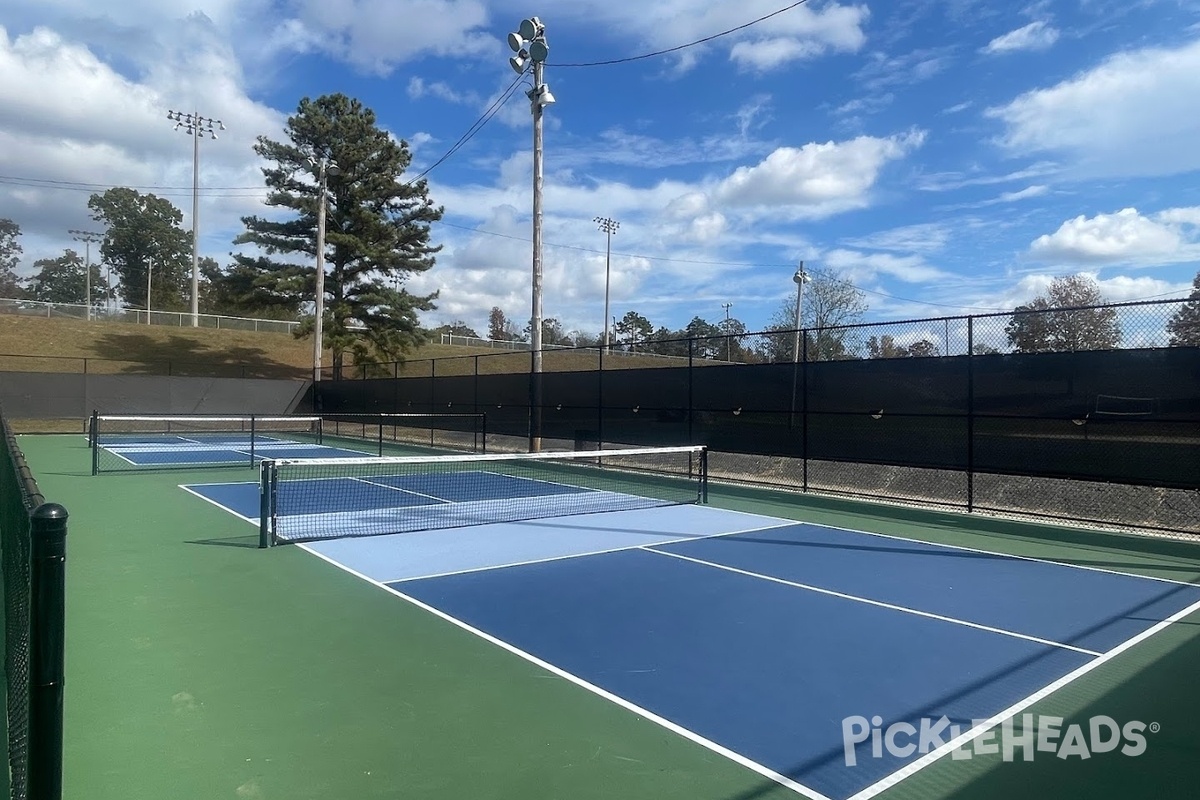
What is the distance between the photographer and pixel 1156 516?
10422 millimetres

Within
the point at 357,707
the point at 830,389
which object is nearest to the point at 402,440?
the point at 830,389

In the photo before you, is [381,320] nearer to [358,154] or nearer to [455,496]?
[358,154]

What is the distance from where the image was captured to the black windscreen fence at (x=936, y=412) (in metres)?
9.39

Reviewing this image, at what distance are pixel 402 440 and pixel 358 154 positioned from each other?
18.6 m

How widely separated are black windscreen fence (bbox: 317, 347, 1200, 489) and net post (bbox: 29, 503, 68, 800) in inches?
426

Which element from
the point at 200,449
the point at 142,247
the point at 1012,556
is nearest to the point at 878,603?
the point at 1012,556

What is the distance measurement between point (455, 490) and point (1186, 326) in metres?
11.2

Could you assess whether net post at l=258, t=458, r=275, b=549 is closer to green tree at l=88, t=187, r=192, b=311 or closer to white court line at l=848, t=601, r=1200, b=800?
white court line at l=848, t=601, r=1200, b=800

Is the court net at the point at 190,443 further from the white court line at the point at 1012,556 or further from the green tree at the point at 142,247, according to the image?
the green tree at the point at 142,247

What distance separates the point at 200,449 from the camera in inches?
803

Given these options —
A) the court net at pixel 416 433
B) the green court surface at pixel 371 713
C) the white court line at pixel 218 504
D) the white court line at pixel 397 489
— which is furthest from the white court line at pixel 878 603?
the court net at pixel 416 433

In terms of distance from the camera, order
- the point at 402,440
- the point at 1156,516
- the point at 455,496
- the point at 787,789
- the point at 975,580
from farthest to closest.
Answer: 1. the point at 402,440
2. the point at 455,496
3. the point at 1156,516
4. the point at 975,580
5. the point at 787,789

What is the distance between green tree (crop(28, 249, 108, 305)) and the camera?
90.2 m

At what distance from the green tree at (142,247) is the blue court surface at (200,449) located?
6120 centimetres
